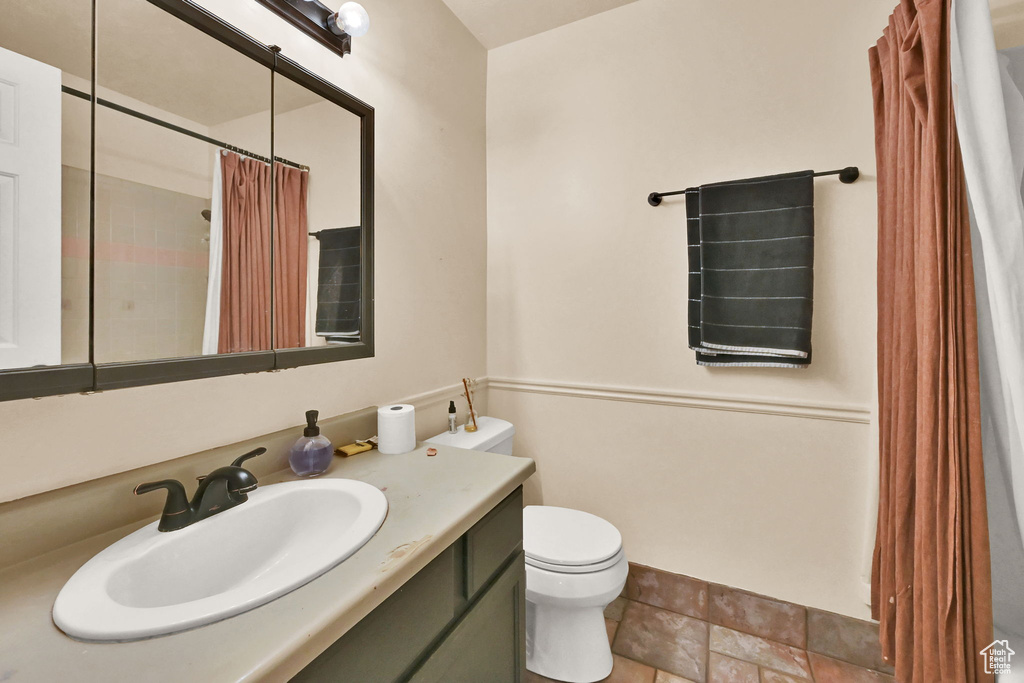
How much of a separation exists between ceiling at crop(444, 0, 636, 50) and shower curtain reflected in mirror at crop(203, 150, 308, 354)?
1.19m

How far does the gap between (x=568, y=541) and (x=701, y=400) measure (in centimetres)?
73

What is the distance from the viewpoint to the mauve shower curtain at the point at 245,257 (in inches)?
36.4

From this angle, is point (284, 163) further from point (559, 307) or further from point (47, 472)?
point (559, 307)

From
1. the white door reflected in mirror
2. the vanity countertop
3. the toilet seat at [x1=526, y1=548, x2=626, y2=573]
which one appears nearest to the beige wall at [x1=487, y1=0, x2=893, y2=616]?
the toilet seat at [x1=526, y1=548, x2=626, y2=573]

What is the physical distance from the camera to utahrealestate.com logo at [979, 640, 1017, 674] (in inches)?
37.4

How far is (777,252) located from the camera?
146 cm

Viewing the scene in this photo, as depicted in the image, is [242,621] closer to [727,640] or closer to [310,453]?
[310,453]

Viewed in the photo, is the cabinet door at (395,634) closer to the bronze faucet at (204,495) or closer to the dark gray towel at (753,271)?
the bronze faucet at (204,495)

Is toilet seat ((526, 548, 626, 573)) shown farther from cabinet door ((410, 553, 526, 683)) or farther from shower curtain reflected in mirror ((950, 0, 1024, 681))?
shower curtain reflected in mirror ((950, 0, 1024, 681))

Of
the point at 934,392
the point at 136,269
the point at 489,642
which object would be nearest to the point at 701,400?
the point at 934,392

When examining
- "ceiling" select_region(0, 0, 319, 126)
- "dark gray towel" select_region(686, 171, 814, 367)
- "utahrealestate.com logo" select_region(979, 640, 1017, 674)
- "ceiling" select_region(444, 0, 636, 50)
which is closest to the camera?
"ceiling" select_region(0, 0, 319, 126)

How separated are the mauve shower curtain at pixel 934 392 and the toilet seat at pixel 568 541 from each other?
2.44 ft

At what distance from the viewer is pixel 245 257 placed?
37.9 inches

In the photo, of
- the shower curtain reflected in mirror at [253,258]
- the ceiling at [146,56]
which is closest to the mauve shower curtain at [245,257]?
the shower curtain reflected in mirror at [253,258]
